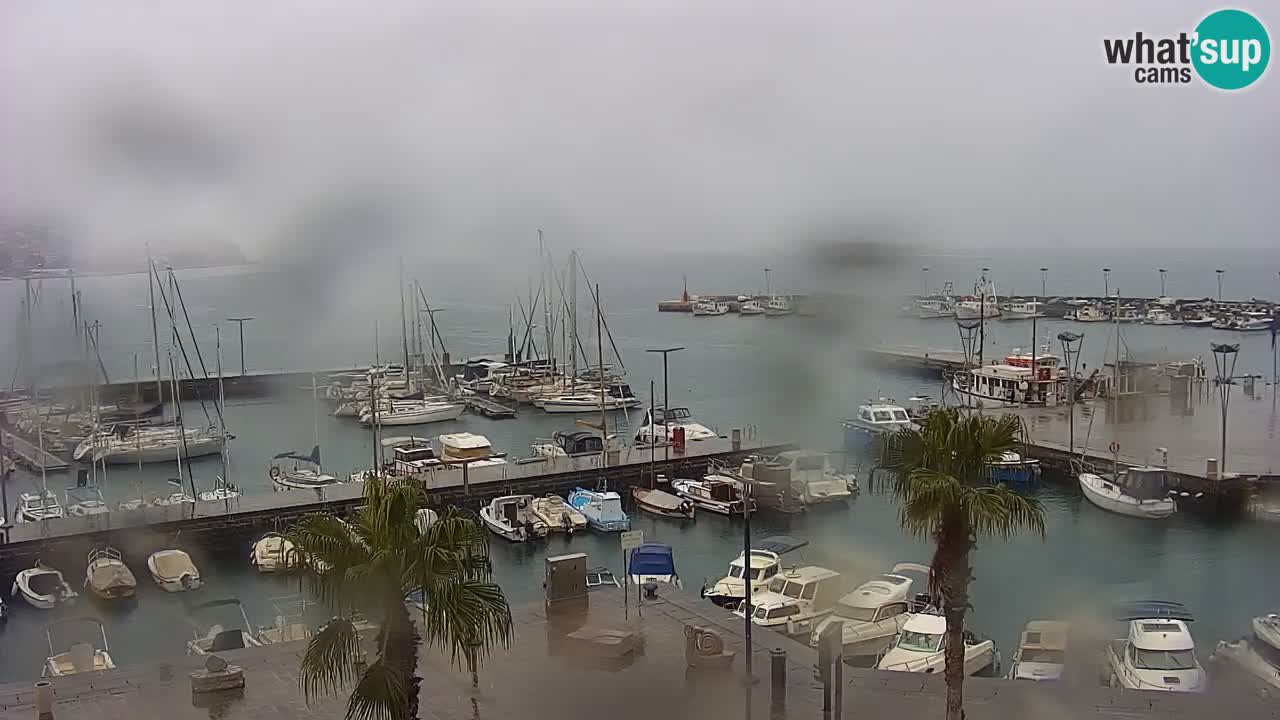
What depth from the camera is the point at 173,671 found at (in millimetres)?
8266

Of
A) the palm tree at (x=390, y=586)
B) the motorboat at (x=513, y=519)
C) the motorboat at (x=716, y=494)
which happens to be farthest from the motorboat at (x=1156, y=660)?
the motorboat at (x=513, y=519)

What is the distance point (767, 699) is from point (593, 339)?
46.0 m

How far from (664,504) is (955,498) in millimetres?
16187

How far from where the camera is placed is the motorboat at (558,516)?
67.2 feet

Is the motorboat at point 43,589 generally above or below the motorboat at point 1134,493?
below

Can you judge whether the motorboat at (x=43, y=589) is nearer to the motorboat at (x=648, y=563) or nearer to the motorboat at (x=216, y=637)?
the motorboat at (x=216, y=637)

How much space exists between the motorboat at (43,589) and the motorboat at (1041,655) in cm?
1379

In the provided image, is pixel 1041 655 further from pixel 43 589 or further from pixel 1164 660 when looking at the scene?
pixel 43 589

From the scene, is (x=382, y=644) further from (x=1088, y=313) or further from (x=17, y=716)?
(x=1088, y=313)

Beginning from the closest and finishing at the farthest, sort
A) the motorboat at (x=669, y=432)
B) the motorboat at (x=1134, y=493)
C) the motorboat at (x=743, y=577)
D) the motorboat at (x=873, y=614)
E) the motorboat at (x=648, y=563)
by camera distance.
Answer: the motorboat at (x=648, y=563) < the motorboat at (x=873, y=614) < the motorboat at (x=743, y=577) < the motorboat at (x=1134, y=493) < the motorboat at (x=669, y=432)

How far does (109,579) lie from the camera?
16.7 metres

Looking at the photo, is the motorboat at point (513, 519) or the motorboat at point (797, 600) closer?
the motorboat at point (797, 600)

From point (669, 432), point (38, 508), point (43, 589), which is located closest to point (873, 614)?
point (43, 589)

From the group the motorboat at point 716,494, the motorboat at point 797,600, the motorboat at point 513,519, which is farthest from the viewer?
the motorboat at point 716,494
